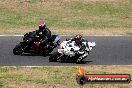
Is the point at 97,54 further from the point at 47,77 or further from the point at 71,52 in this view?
the point at 47,77

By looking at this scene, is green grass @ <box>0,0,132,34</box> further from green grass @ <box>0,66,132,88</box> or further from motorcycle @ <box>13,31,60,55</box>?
green grass @ <box>0,66,132,88</box>

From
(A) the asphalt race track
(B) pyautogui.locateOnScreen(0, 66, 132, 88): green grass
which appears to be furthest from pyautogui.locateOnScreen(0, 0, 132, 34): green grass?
(B) pyautogui.locateOnScreen(0, 66, 132, 88): green grass

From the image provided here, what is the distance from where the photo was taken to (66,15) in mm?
39562

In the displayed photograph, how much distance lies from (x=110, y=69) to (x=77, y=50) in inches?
86.6

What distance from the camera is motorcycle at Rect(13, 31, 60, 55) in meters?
28.8

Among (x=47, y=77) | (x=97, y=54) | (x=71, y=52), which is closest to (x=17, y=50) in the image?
(x=71, y=52)

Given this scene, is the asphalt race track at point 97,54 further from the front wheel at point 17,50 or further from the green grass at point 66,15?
the green grass at point 66,15

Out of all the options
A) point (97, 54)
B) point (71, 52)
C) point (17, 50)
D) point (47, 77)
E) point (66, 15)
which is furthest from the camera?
point (66, 15)

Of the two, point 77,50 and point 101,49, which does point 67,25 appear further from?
point 77,50

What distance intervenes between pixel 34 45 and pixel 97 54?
12.9 ft

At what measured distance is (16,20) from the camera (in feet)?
124

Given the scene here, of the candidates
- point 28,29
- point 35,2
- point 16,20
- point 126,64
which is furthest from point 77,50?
point 35,2

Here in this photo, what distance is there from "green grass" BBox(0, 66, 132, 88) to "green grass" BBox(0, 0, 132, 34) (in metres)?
8.77

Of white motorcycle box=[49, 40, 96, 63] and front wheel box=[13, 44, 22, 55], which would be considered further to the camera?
front wheel box=[13, 44, 22, 55]
